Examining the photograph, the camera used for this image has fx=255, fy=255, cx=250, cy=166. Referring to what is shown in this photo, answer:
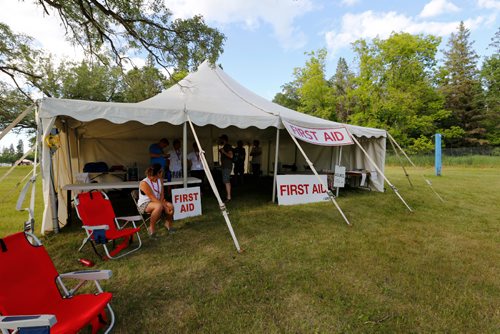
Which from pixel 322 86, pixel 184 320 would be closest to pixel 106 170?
pixel 184 320

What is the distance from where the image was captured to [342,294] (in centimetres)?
255

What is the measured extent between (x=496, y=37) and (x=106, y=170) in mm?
A: 42694

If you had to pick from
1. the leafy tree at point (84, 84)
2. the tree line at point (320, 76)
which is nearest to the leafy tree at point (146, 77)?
the tree line at point (320, 76)

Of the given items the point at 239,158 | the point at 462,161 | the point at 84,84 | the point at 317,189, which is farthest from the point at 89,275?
the point at 462,161

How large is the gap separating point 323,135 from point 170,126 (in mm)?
4706

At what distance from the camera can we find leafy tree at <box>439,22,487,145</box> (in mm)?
29531

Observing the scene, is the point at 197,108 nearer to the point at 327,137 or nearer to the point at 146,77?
the point at 146,77

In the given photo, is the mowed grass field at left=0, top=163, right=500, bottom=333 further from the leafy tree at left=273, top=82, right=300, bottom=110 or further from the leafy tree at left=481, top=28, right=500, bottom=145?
the leafy tree at left=273, top=82, right=300, bottom=110

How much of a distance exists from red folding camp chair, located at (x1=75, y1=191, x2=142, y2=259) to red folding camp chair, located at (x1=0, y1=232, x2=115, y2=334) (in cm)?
109

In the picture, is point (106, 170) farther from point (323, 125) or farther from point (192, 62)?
point (323, 125)

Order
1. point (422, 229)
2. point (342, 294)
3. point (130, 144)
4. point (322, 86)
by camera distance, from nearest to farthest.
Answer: point (342, 294) < point (422, 229) < point (130, 144) < point (322, 86)

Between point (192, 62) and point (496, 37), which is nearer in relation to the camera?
point (192, 62)

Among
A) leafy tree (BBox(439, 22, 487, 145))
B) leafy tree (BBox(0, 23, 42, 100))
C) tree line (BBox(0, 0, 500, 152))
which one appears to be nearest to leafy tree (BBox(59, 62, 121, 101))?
tree line (BBox(0, 0, 500, 152))

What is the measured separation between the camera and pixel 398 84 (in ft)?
70.9
